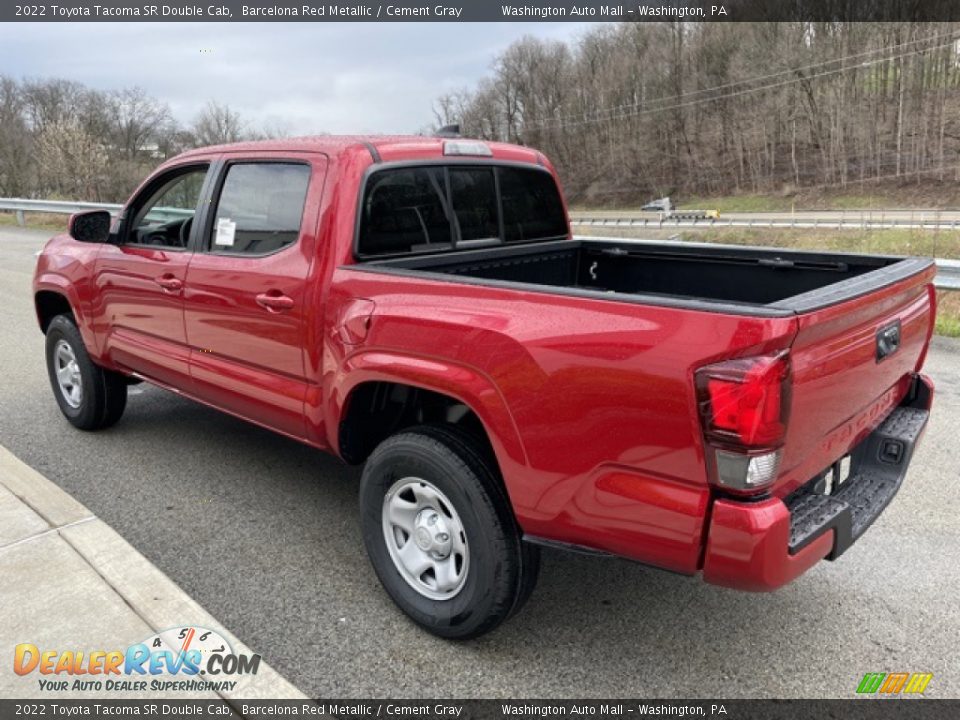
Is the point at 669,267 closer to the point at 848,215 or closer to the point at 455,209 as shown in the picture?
the point at 455,209

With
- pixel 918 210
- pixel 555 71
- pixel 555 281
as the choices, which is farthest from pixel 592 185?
pixel 555 281

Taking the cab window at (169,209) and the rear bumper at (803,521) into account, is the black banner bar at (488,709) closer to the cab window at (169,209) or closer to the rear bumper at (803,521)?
the rear bumper at (803,521)

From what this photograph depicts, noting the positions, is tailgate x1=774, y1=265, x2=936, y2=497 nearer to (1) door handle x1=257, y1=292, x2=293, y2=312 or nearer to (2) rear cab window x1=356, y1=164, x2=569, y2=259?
(2) rear cab window x1=356, y1=164, x2=569, y2=259

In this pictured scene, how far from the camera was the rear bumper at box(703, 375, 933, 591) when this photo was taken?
2029 millimetres

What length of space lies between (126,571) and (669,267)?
9.94 ft

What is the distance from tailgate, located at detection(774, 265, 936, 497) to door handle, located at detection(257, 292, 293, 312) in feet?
6.84

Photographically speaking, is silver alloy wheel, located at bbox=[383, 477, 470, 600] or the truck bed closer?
silver alloy wheel, located at bbox=[383, 477, 470, 600]

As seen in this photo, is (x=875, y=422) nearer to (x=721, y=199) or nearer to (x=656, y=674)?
(x=656, y=674)

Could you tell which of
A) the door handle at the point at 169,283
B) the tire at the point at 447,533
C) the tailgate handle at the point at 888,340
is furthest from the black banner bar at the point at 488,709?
the door handle at the point at 169,283

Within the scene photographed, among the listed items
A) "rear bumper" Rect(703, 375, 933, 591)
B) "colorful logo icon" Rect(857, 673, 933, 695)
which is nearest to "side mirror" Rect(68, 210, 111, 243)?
"rear bumper" Rect(703, 375, 933, 591)

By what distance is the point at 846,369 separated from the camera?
232 cm

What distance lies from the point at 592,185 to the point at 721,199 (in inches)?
567

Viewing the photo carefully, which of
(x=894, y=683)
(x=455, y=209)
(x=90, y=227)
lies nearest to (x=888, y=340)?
(x=894, y=683)

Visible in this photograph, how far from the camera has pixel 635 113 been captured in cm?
6309
